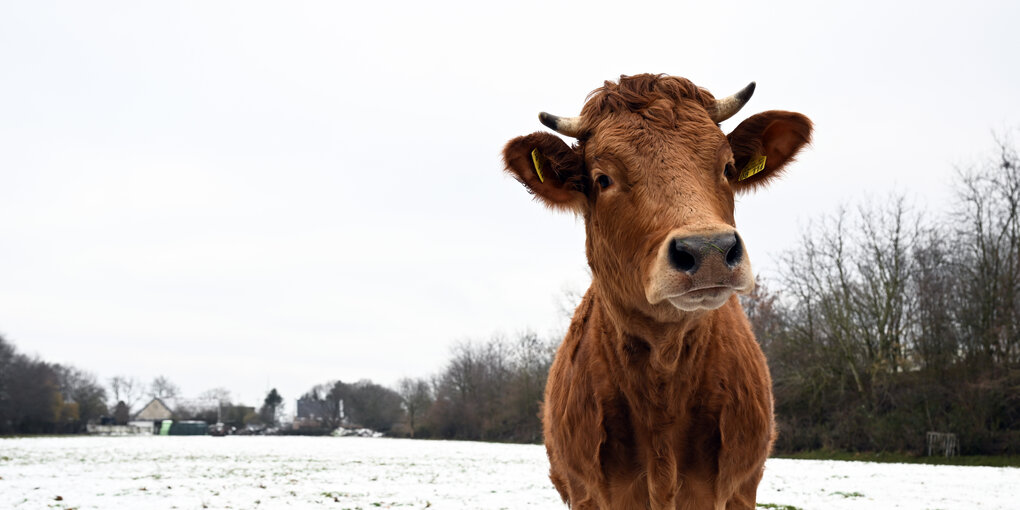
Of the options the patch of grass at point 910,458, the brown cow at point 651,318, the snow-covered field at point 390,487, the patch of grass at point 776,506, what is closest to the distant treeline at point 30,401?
the snow-covered field at point 390,487

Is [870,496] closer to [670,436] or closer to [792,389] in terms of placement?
[670,436]

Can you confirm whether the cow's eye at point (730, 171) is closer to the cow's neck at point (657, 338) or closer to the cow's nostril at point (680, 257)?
the cow's neck at point (657, 338)

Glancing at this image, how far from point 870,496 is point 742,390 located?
1075cm

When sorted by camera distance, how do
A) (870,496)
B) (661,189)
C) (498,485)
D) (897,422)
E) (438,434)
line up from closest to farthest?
(661,189) → (870,496) → (498,485) → (897,422) → (438,434)

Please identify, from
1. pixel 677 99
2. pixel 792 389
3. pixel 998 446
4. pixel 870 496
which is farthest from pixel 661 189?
pixel 792 389

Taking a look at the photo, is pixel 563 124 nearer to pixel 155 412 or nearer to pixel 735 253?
pixel 735 253

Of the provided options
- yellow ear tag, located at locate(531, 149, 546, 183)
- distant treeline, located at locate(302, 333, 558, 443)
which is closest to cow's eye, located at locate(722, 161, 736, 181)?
yellow ear tag, located at locate(531, 149, 546, 183)

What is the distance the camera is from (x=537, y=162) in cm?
379

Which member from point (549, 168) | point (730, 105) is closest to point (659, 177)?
point (549, 168)

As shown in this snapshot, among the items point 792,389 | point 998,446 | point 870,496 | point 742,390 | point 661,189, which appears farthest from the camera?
point 792,389

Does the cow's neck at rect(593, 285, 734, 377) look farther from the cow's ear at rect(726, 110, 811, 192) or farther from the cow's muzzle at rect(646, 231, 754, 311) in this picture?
the cow's ear at rect(726, 110, 811, 192)

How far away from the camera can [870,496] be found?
12.6 metres

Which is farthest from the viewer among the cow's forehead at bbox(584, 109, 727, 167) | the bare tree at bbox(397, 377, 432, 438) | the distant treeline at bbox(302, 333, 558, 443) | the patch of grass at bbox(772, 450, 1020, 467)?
the bare tree at bbox(397, 377, 432, 438)

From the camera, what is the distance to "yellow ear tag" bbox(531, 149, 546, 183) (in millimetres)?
3777
